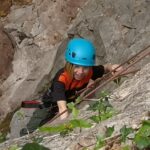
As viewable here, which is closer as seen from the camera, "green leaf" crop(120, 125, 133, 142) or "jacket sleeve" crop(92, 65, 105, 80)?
"green leaf" crop(120, 125, 133, 142)

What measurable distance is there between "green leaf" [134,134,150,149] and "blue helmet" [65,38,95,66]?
4455mm

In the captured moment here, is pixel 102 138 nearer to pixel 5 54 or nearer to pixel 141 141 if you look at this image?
pixel 141 141

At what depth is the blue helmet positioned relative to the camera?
26.2ft

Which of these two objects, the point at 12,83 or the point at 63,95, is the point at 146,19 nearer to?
the point at 63,95

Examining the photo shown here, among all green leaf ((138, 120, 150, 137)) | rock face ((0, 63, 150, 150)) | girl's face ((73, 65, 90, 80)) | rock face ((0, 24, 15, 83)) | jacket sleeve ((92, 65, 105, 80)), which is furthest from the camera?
rock face ((0, 24, 15, 83))

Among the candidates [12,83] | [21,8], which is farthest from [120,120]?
[21,8]

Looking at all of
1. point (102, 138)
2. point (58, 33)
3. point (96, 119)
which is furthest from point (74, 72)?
point (58, 33)

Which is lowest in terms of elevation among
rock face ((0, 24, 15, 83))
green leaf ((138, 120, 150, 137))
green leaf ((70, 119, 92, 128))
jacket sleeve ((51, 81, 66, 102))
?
rock face ((0, 24, 15, 83))

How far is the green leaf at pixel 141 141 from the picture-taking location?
347cm

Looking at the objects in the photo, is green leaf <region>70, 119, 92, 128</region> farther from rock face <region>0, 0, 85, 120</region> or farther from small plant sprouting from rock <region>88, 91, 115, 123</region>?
rock face <region>0, 0, 85, 120</region>

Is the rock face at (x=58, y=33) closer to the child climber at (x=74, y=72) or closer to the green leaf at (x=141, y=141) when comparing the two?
the child climber at (x=74, y=72)

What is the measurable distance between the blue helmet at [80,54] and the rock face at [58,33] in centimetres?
211

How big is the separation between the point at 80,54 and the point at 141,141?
4.62 metres

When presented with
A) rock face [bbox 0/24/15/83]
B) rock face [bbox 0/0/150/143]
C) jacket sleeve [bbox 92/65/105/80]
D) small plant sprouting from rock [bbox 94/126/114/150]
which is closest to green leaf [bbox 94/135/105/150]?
small plant sprouting from rock [bbox 94/126/114/150]
